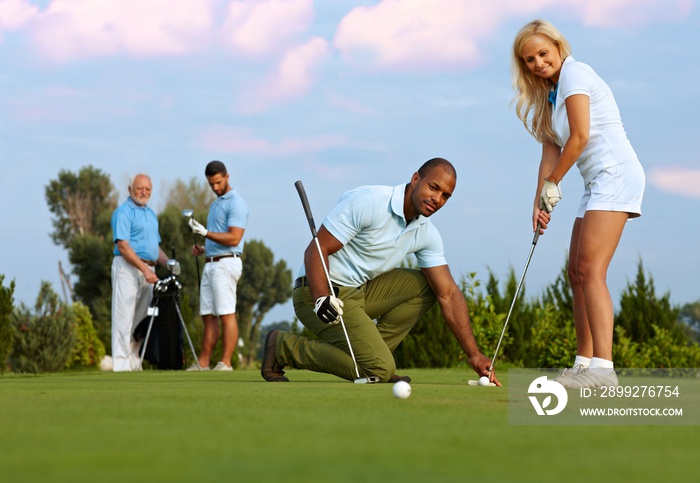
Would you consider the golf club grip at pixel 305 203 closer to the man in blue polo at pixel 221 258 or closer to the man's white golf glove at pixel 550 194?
the man's white golf glove at pixel 550 194

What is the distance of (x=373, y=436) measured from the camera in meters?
2.92

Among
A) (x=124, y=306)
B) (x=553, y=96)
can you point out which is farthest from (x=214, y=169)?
(x=553, y=96)

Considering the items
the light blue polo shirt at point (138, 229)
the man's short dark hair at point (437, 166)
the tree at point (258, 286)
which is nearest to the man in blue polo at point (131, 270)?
the light blue polo shirt at point (138, 229)

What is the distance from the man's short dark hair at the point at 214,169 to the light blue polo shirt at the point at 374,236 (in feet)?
14.0

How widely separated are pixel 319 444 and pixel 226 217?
317 inches

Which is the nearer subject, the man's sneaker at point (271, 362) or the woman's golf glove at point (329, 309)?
the woman's golf glove at point (329, 309)

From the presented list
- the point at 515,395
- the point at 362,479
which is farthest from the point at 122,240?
the point at 362,479

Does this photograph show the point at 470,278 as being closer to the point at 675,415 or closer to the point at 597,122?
the point at 597,122

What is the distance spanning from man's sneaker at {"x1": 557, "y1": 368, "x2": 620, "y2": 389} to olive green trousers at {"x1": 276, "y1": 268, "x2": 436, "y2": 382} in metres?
1.38

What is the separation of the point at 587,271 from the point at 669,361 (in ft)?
23.4

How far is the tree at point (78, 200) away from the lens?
50.8m

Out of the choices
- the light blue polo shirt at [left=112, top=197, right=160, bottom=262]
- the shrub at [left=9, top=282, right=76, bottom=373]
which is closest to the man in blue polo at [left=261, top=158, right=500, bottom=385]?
the light blue polo shirt at [left=112, top=197, right=160, bottom=262]

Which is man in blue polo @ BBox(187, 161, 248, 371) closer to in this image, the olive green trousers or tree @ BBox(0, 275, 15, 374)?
tree @ BBox(0, 275, 15, 374)

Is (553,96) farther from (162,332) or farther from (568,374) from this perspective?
(162,332)
